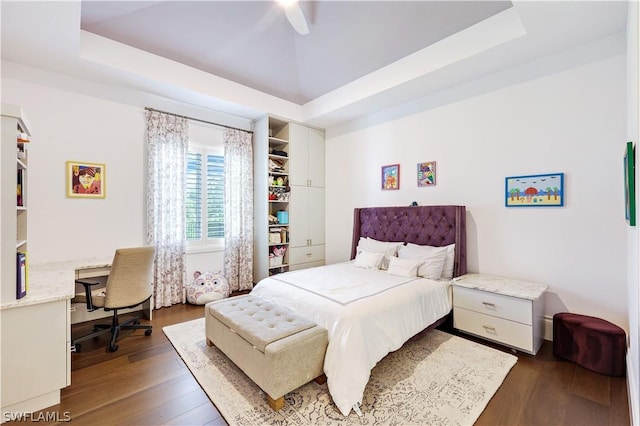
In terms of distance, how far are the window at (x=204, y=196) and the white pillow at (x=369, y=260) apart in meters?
2.36

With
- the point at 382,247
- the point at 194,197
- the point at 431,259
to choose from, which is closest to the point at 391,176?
the point at 382,247

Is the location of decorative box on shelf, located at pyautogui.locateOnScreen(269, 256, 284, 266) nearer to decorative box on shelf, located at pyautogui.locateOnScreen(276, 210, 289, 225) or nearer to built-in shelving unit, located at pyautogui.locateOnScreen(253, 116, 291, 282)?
built-in shelving unit, located at pyautogui.locateOnScreen(253, 116, 291, 282)

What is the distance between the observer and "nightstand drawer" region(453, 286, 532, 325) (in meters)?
2.52

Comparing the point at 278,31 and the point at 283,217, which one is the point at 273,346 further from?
the point at 278,31

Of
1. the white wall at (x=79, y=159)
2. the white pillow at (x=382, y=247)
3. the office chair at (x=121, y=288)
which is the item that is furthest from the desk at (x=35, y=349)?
the white pillow at (x=382, y=247)

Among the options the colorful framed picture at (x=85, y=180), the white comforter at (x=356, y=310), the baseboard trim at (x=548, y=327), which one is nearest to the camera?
the white comforter at (x=356, y=310)

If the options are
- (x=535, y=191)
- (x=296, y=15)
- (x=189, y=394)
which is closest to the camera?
(x=189, y=394)

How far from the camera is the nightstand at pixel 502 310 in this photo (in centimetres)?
251

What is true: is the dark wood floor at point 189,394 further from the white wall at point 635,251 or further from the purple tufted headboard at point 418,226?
the purple tufted headboard at point 418,226

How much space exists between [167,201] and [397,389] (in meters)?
3.64

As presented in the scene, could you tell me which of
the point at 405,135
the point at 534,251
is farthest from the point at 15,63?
the point at 534,251

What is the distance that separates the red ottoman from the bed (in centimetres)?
94

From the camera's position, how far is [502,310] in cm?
265

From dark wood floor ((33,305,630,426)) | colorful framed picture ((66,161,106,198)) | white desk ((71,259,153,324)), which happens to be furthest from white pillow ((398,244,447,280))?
colorful framed picture ((66,161,106,198))
